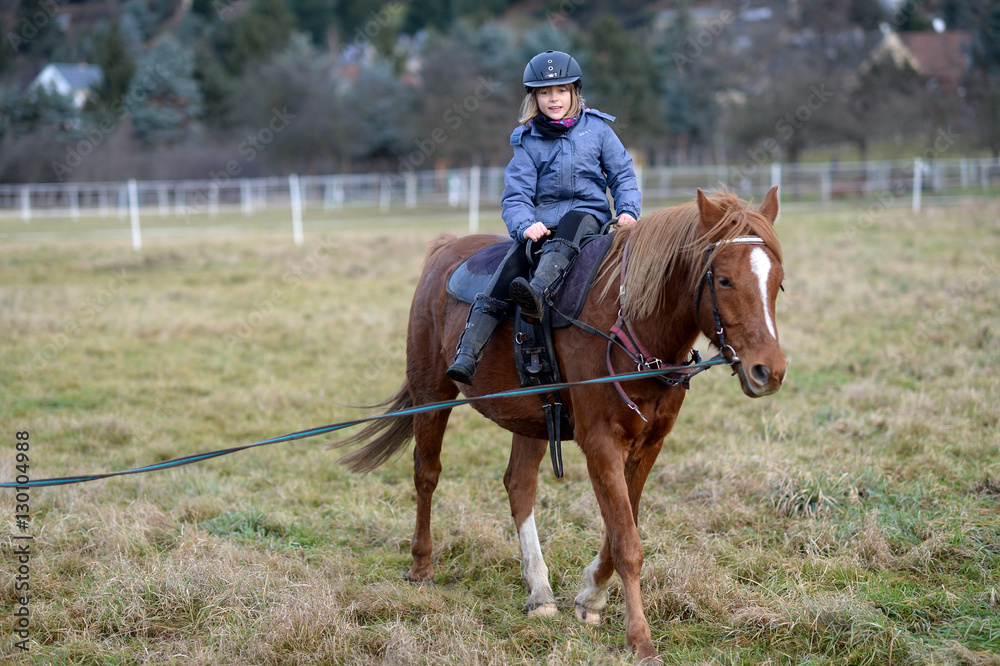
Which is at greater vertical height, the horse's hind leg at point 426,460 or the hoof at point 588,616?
the horse's hind leg at point 426,460

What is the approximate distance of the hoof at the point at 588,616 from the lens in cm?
373

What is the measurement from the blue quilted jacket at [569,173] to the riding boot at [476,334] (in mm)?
369

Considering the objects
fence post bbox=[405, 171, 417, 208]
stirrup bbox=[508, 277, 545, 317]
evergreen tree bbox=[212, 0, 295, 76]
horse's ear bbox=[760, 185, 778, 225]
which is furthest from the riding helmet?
evergreen tree bbox=[212, 0, 295, 76]

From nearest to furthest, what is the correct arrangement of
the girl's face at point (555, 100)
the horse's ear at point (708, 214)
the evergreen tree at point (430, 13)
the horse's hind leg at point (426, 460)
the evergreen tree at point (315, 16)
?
the horse's ear at point (708, 214) → the girl's face at point (555, 100) → the horse's hind leg at point (426, 460) → the evergreen tree at point (315, 16) → the evergreen tree at point (430, 13)

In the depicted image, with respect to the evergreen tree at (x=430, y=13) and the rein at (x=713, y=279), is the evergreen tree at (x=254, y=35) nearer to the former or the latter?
the evergreen tree at (x=430, y=13)

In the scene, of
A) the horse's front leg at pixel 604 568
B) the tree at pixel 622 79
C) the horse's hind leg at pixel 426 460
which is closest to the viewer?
the horse's front leg at pixel 604 568

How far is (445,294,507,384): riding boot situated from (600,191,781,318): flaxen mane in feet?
1.97

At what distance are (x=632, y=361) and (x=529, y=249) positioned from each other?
0.86 m

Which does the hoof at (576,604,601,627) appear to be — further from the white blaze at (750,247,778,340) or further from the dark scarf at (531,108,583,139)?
the dark scarf at (531,108,583,139)

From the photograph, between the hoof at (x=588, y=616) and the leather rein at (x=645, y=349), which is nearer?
the leather rein at (x=645, y=349)

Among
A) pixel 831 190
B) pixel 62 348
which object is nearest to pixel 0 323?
pixel 62 348

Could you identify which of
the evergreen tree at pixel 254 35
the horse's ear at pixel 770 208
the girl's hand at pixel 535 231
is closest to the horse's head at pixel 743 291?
the horse's ear at pixel 770 208

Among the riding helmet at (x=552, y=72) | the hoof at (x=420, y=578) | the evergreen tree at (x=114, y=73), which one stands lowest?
the hoof at (x=420, y=578)

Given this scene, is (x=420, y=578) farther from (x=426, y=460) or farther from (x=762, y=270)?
(x=762, y=270)
